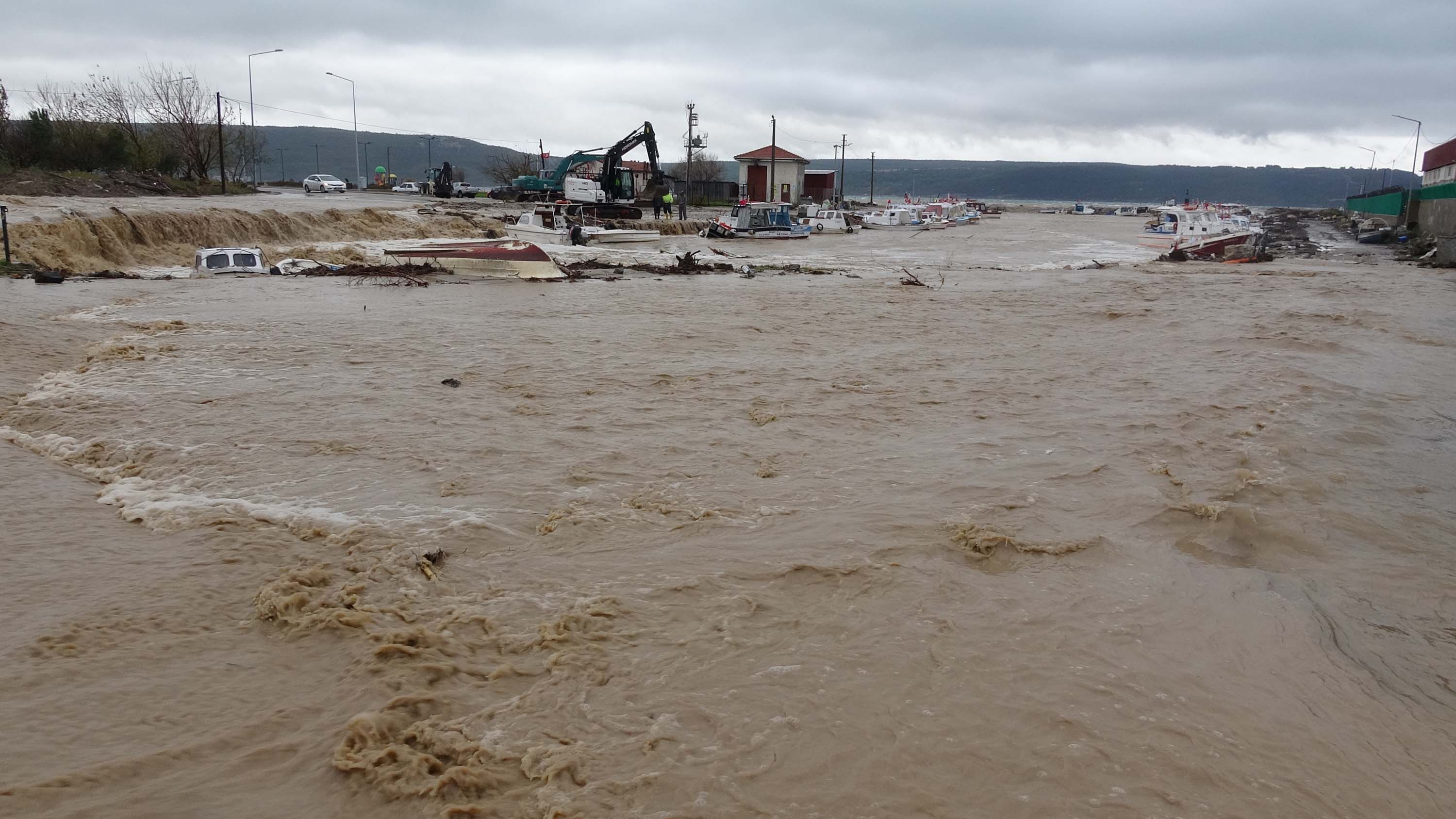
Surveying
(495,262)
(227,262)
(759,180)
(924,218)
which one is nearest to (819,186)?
(759,180)

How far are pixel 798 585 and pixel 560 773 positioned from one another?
211 centimetres

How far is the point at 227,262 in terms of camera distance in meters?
21.8

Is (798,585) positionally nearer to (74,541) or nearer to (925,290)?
(74,541)

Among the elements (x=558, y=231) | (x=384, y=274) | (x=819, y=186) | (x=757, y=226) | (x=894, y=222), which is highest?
(x=819, y=186)

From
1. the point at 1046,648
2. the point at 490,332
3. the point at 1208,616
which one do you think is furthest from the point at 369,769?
the point at 490,332

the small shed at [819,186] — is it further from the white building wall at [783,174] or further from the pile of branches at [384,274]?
the pile of branches at [384,274]

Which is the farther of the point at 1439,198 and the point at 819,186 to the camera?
the point at 819,186

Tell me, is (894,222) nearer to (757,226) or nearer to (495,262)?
(757,226)

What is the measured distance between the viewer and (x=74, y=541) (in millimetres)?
5609

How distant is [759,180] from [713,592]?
77019 millimetres

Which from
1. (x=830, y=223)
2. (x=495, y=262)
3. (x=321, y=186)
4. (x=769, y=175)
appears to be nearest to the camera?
(x=495, y=262)

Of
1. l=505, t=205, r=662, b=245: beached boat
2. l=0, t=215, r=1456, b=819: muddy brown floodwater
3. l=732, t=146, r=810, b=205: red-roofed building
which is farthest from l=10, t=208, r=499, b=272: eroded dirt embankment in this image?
l=732, t=146, r=810, b=205: red-roofed building

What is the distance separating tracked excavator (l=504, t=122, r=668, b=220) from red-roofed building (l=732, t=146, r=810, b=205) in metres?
30.8

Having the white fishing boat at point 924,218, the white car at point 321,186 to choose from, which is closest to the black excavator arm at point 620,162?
the white car at point 321,186
